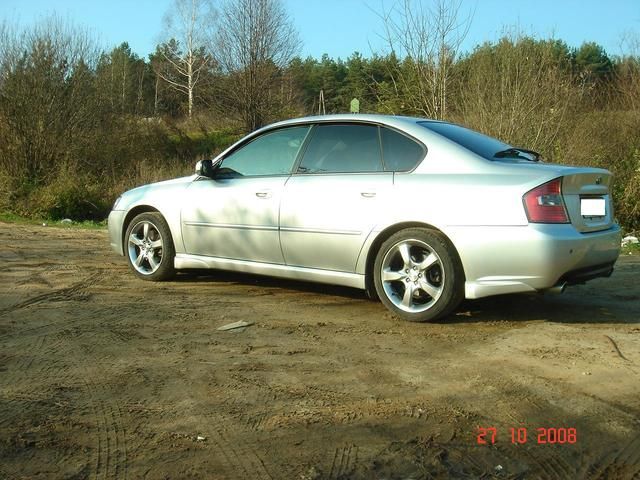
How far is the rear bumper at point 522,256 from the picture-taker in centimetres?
470

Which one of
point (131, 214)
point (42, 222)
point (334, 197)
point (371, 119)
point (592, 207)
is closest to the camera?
point (592, 207)

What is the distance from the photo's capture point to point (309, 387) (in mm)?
3818

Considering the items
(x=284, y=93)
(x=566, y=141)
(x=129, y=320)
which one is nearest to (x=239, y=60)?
(x=284, y=93)

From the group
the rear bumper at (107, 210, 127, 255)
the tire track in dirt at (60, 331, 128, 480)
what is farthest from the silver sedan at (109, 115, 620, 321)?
the tire track in dirt at (60, 331, 128, 480)

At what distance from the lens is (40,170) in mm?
17547

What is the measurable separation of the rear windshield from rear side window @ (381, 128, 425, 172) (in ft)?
0.82

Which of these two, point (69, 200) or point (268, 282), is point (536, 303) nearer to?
point (268, 282)

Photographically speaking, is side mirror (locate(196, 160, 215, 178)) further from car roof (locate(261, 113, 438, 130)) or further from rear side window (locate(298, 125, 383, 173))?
rear side window (locate(298, 125, 383, 173))

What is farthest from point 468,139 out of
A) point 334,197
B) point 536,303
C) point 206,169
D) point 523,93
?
point 523,93

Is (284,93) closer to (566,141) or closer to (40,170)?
(40,170)

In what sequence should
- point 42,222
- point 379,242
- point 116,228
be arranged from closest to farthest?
point 379,242
point 116,228
point 42,222

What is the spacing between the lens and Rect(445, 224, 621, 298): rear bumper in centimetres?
470

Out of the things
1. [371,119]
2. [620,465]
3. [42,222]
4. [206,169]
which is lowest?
[620,465]

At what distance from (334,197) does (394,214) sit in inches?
22.2
